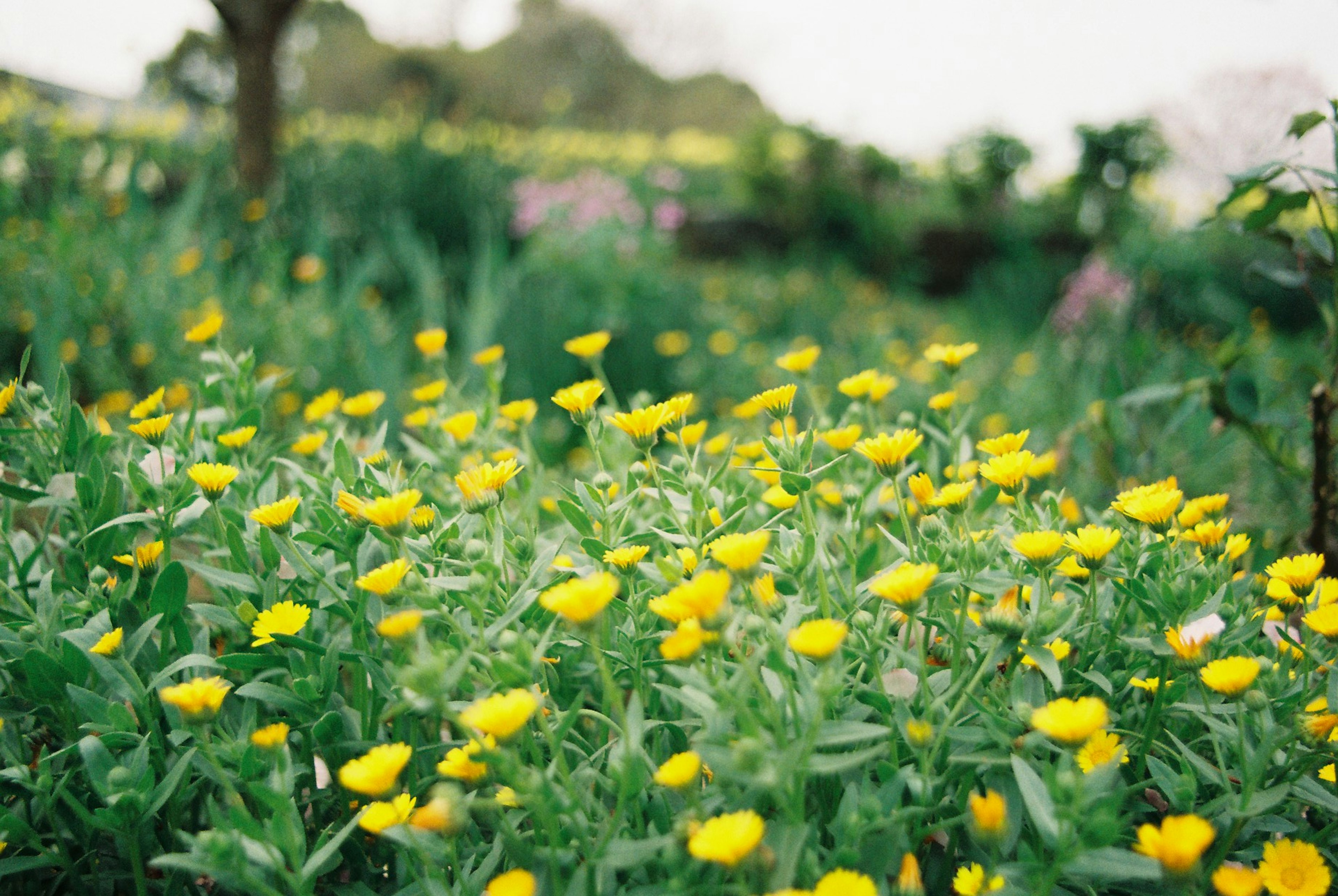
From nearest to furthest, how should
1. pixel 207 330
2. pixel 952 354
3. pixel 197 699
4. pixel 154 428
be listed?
pixel 197 699, pixel 154 428, pixel 952 354, pixel 207 330

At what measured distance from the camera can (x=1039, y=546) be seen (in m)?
0.76

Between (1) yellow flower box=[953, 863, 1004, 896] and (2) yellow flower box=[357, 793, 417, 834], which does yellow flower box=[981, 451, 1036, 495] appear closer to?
(1) yellow flower box=[953, 863, 1004, 896]

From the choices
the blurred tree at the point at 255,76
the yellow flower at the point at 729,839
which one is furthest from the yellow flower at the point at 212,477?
the blurred tree at the point at 255,76

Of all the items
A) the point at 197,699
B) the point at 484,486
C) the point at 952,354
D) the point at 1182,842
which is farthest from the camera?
the point at 952,354

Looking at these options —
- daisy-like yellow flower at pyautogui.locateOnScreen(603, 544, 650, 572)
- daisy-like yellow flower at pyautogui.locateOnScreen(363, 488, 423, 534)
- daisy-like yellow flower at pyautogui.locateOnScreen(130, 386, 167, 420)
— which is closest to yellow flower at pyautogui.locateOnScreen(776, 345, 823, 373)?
daisy-like yellow flower at pyautogui.locateOnScreen(603, 544, 650, 572)

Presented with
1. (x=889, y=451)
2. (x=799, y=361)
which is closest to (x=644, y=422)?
(x=889, y=451)

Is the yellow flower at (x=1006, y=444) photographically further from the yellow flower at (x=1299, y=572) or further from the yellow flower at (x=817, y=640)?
the yellow flower at (x=817, y=640)

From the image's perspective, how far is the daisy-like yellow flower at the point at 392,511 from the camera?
763mm

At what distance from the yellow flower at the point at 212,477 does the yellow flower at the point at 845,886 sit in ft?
2.21

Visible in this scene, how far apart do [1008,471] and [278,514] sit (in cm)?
71

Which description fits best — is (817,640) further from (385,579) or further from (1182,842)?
(385,579)

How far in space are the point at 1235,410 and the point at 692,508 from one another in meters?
1.07

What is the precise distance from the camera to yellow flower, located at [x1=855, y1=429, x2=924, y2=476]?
0.86 meters

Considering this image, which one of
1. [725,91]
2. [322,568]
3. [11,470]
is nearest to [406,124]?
[11,470]
